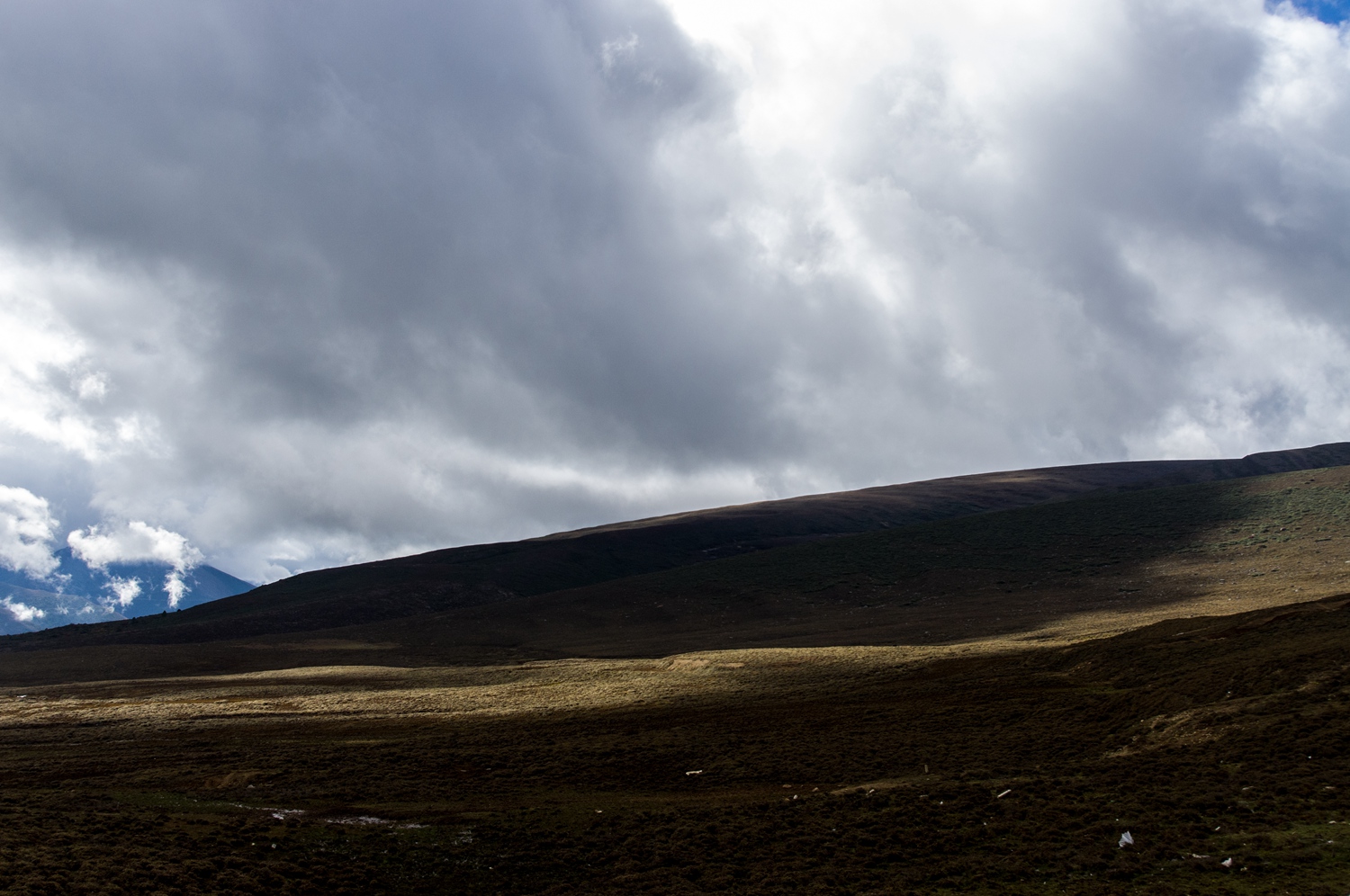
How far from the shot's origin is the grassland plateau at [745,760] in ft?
65.1

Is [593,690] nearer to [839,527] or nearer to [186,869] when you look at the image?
[186,869]

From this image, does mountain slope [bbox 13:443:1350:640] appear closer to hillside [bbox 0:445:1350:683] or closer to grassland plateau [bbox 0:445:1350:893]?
hillside [bbox 0:445:1350:683]

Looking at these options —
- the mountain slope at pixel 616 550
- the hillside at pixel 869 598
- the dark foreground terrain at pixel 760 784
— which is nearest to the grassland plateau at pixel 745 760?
the dark foreground terrain at pixel 760 784

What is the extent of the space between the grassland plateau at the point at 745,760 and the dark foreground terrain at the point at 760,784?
12 cm

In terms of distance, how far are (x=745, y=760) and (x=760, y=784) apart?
2.49m

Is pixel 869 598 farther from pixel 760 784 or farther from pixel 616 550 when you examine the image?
pixel 616 550

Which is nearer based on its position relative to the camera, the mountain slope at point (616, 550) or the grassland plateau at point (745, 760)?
the grassland plateau at point (745, 760)

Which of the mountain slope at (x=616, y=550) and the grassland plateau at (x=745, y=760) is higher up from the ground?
the mountain slope at (x=616, y=550)

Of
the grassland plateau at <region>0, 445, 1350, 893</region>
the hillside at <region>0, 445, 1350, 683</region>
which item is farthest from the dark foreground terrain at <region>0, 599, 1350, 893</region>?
the hillside at <region>0, 445, 1350, 683</region>

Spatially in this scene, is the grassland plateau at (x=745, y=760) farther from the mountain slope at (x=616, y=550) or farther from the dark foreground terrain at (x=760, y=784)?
the mountain slope at (x=616, y=550)

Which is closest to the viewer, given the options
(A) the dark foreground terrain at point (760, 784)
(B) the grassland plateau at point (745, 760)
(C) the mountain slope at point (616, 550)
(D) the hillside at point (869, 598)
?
(A) the dark foreground terrain at point (760, 784)

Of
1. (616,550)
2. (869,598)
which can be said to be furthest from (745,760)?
(616,550)

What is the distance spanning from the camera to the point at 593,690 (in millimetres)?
45719

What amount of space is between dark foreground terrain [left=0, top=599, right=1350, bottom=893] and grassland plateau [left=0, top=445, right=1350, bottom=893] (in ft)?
0.39
